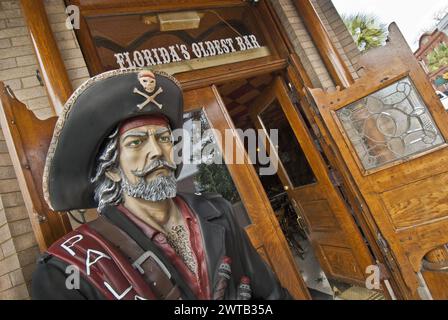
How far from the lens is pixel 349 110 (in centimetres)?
281

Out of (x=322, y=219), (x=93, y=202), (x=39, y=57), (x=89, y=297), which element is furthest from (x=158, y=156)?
(x=322, y=219)

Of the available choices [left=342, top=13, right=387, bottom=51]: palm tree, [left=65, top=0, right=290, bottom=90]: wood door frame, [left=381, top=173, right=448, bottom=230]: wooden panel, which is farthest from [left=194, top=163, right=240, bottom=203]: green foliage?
[left=342, top=13, right=387, bottom=51]: palm tree

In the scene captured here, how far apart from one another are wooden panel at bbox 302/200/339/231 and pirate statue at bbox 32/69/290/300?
2.34m

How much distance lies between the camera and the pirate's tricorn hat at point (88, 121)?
1163 mm

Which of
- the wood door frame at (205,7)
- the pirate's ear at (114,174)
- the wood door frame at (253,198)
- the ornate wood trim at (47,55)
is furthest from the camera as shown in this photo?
the wood door frame at (253,198)

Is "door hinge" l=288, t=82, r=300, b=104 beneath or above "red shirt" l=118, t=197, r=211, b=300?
above

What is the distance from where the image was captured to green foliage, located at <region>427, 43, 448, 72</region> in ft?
63.6

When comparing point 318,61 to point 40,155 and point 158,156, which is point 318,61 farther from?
point 40,155

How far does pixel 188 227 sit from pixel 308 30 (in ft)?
10.3

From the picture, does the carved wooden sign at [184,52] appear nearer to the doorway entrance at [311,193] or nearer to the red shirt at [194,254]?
the doorway entrance at [311,193]

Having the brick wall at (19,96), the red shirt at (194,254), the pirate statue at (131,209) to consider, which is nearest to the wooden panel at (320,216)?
the pirate statue at (131,209)

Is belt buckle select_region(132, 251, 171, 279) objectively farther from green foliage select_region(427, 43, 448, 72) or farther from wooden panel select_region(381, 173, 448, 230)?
green foliage select_region(427, 43, 448, 72)

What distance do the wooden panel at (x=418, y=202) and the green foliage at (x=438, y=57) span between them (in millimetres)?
22979

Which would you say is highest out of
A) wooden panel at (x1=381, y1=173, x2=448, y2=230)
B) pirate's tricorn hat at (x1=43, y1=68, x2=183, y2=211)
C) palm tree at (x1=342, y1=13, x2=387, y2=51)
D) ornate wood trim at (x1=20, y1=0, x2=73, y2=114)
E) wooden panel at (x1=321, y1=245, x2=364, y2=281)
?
palm tree at (x1=342, y1=13, x2=387, y2=51)
